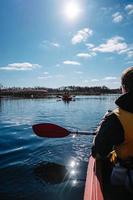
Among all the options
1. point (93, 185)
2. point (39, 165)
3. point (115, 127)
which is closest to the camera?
point (115, 127)

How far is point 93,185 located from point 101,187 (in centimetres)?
13

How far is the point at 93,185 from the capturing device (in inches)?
158

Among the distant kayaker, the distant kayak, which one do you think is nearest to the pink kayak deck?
the distant kayak

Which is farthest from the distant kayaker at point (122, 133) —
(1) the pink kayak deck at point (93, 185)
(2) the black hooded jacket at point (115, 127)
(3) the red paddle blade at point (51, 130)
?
(3) the red paddle blade at point (51, 130)

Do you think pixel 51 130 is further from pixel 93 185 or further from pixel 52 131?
pixel 93 185

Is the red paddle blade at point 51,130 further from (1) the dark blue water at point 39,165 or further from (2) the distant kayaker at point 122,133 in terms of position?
(2) the distant kayaker at point 122,133

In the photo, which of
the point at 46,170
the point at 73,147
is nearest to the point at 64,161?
the point at 46,170

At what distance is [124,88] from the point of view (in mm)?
3502

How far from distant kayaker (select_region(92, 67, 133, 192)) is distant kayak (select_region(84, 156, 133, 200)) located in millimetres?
423

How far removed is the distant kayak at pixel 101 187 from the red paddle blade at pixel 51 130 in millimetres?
3681

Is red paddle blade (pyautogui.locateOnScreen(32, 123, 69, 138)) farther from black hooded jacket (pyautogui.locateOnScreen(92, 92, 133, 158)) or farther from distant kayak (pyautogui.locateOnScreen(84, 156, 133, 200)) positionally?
black hooded jacket (pyautogui.locateOnScreen(92, 92, 133, 158))

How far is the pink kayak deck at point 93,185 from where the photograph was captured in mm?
3604

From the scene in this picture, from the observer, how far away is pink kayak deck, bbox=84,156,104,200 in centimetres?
360

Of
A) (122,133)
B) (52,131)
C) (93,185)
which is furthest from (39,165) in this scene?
(122,133)
